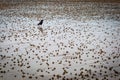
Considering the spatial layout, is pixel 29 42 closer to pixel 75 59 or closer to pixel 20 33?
pixel 20 33

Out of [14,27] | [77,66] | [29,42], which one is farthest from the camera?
[14,27]

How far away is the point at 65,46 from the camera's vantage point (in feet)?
47.1

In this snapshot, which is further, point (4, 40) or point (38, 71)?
point (4, 40)

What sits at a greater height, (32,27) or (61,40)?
(32,27)

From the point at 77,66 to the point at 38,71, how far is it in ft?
6.73

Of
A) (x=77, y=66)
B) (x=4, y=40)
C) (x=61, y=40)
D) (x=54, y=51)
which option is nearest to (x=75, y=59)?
(x=77, y=66)

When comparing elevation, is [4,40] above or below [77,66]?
above

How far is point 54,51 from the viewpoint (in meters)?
13.3

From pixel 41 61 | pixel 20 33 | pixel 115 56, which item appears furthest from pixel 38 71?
pixel 20 33

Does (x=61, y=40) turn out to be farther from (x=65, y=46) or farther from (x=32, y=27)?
(x=32, y=27)

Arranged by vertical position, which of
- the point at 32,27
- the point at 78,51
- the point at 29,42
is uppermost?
the point at 32,27

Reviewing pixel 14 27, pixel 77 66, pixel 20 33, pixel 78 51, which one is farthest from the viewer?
pixel 14 27

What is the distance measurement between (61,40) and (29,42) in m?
2.36

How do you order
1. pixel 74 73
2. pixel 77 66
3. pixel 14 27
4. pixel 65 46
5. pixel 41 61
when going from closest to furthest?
pixel 74 73 → pixel 77 66 → pixel 41 61 → pixel 65 46 → pixel 14 27
